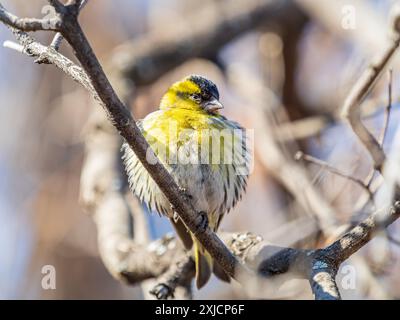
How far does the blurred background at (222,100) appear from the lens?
17.2 feet

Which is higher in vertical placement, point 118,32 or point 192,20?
point 118,32

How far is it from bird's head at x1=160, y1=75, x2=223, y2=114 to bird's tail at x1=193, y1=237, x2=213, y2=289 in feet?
A: 2.83

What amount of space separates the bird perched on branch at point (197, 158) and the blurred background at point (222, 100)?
2.95 feet

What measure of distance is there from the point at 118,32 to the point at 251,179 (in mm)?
2354

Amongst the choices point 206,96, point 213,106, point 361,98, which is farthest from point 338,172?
point 206,96

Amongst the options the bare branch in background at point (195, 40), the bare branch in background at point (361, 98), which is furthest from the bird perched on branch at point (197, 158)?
the bare branch in background at point (195, 40)

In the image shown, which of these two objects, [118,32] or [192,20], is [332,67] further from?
[118,32]

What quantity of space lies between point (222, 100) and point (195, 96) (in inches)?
79.1

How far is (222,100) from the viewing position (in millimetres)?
6188

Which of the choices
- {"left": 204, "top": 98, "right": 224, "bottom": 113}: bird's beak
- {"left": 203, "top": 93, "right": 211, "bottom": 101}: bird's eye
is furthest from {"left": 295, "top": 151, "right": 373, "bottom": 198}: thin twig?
{"left": 203, "top": 93, "right": 211, "bottom": 101}: bird's eye

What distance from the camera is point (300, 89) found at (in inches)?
247

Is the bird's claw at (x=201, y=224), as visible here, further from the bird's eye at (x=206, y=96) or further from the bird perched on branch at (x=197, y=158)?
the bird's eye at (x=206, y=96)

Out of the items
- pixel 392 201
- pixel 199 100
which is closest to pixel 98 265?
pixel 199 100

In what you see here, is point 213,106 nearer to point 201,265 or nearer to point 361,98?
point 201,265
